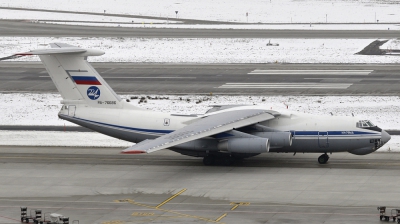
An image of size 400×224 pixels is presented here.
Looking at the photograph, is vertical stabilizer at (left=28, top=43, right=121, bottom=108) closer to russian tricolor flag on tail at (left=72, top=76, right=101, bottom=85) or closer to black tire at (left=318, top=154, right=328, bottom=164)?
russian tricolor flag on tail at (left=72, top=76, right=101, bottom=85)

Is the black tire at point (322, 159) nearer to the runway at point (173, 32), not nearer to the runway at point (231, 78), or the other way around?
the runway at point (231, 78)

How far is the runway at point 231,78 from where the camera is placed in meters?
66.9

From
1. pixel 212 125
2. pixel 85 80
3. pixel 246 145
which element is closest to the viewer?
pixel 246 145

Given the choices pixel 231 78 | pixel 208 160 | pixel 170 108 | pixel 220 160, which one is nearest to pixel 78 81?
pixel 208 160

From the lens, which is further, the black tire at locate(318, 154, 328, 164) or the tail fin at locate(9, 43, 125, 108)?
the tail fin at locate(9, 43, 125, 108)

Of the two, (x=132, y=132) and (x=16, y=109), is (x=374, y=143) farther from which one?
(x=16, y=109)

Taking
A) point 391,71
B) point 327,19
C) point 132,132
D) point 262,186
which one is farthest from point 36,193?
point 327,19

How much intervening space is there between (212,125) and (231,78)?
92.8 feet

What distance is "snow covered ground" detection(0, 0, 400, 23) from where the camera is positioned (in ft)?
359

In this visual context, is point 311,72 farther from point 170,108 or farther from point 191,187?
point 191,187

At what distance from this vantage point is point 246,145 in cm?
4397

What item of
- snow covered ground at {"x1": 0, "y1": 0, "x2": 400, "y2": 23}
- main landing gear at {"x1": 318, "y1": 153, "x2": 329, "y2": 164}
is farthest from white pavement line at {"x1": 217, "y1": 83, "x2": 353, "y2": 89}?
snow covered ground at {"x1": 0, "y1": 0, "x2": 400, "y2": 23}

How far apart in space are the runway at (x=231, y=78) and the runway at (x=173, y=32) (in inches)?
544

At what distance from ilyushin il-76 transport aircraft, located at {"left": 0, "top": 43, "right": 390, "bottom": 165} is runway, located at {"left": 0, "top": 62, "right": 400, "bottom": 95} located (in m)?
19.6
